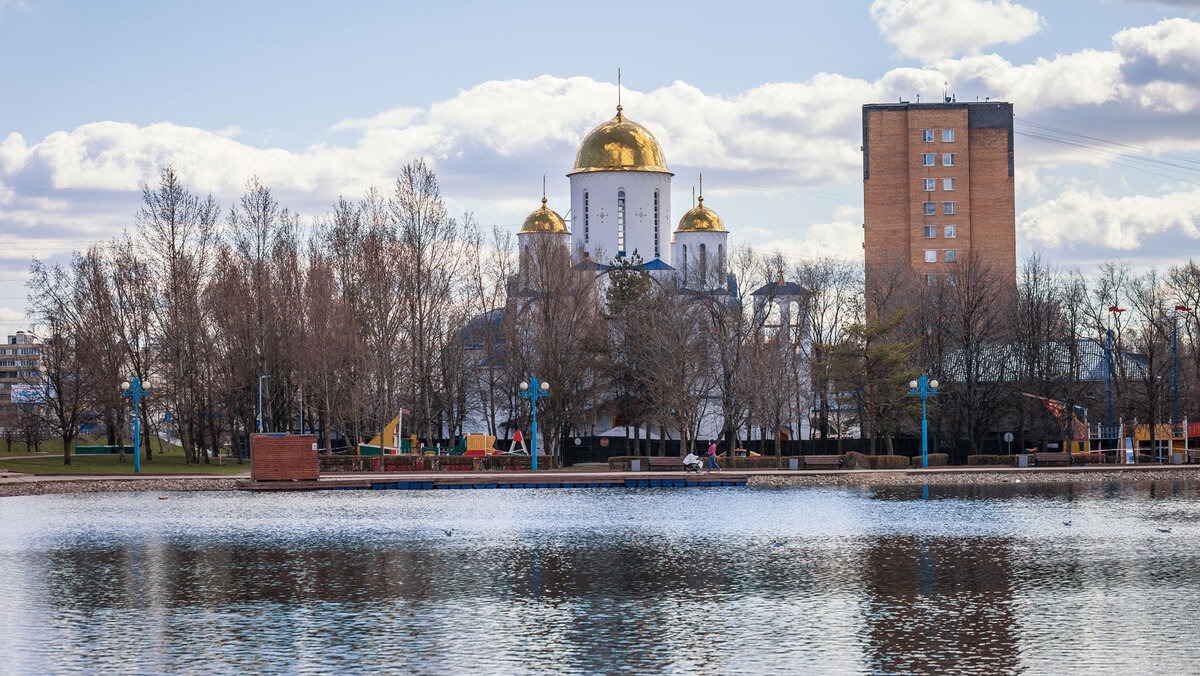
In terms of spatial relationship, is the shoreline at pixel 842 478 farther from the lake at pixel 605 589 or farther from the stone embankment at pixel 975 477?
the lake at pixel 605 589

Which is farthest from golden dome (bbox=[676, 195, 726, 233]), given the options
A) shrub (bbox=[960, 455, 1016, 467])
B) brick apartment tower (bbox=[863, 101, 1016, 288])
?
shrub (bbox=[960, 455, 1016, 467])

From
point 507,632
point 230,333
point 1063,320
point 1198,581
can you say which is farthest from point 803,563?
point 1063,320

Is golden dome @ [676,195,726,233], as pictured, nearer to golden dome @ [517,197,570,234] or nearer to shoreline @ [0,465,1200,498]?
golden dome @ [517,197,570,234]

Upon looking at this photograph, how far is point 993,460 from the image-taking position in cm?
5666

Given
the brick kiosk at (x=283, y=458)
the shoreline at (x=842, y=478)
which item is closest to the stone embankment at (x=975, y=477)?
the shoreline at (x=842, y=478)

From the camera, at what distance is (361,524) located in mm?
30844

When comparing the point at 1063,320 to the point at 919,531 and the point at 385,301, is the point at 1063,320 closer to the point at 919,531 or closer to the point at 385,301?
the point at 385,301

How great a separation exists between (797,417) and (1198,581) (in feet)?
136

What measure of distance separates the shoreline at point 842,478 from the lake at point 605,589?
29.7 ft

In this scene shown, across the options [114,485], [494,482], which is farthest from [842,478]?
[114,485]

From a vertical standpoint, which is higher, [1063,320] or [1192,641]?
[1063,320]

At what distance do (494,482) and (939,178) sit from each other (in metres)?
71.7

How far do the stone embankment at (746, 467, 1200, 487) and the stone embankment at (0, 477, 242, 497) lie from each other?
18.2 meters

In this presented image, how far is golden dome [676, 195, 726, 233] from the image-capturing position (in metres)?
87.7
